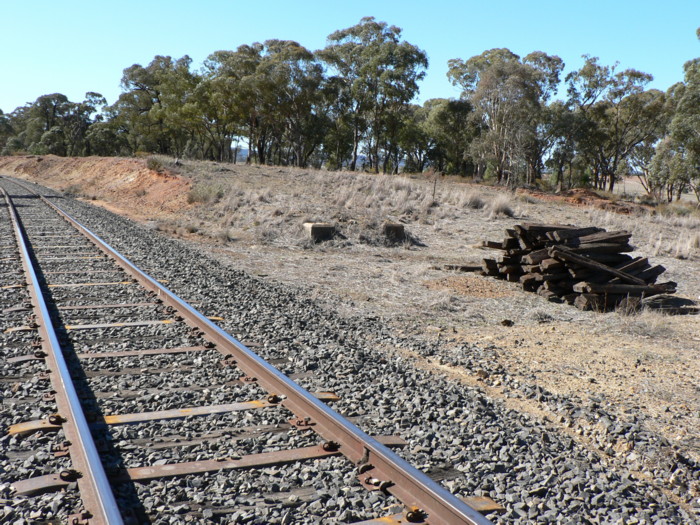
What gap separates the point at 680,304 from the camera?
10617 mm

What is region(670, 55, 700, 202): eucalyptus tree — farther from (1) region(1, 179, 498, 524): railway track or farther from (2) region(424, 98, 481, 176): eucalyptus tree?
(1) region(1, 179, 498, 524): railway track

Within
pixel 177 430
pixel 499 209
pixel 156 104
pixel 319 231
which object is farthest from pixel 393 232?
pixel 156 104

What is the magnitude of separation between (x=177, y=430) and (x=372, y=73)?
51604mm

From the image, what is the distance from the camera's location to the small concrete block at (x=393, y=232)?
677 inches

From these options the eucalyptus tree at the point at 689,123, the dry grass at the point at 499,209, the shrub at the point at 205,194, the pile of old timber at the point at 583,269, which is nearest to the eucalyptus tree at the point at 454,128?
the eucalyptus tree at the point at 689,123

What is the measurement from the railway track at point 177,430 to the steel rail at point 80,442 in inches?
0.4

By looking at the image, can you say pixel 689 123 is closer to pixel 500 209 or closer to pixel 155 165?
pixel 500 209

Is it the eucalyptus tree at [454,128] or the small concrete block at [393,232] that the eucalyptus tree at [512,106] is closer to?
the eucalyptus tree at [454,128]

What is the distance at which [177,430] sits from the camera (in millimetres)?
4254

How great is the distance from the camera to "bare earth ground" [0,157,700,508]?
6.12 m

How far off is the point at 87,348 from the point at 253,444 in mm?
2795

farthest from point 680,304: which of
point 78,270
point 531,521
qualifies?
point 78,270

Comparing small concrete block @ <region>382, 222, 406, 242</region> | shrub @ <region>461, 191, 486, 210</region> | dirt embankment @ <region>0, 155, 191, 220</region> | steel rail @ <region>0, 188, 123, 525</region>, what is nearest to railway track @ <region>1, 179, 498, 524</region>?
steel rail @ <region>0, 188, 123, 525</region>

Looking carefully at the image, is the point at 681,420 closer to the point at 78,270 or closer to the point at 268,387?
the point at 268,387
